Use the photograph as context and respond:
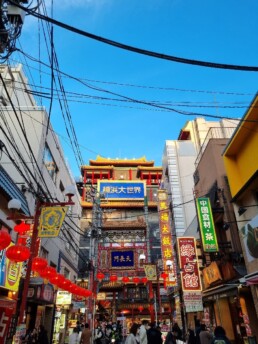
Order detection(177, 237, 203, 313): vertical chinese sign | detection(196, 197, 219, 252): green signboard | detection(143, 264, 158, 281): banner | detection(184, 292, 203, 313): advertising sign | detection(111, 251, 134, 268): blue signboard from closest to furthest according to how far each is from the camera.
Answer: detection(196, 197, 219, 252): green signboard
detection(184, 292, 203, 313): advertising sign
detection(177, 237, 203, 313): vertical chinese sign
detection(143, 264, 158, 281): banner
detection(111, 251, 134, 268): blue signboard

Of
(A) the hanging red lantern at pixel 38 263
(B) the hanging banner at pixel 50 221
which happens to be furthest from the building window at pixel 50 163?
(B) the hanging banner at pixel 50 221

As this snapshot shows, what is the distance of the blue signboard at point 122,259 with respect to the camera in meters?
37.2

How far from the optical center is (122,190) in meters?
51.3

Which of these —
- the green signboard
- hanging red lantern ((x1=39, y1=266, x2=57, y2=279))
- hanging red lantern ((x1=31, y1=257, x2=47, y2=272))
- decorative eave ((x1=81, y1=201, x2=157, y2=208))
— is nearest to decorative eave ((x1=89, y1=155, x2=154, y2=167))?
decorative eave ((x1=81, y1=201, x2=157, y2=208))

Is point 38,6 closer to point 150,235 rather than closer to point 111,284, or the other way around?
point 111,284

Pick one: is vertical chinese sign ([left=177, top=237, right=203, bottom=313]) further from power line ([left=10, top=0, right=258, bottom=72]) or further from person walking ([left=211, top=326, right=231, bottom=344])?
power line ([left=10, top=0, right=258, bottom=72])

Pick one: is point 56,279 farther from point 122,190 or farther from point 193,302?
point 122,190

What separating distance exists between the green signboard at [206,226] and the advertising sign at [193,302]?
15.5 ft

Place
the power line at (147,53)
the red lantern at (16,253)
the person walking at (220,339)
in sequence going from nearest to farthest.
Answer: the power line at (147,53) → the person walking at (220,339) → the red lantern at (16,253)

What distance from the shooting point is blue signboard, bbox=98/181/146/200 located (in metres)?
50.7

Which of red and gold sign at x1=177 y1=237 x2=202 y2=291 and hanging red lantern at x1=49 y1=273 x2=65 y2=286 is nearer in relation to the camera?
hanging red lantern at x1=49 y1=273 x2=65 y2=286

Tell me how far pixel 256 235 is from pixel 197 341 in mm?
5812

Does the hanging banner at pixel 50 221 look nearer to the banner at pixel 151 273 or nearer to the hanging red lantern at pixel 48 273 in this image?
the hanging red lantern at pixel 48 273

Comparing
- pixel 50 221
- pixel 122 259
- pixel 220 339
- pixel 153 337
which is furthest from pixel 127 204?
pixel 220 339
